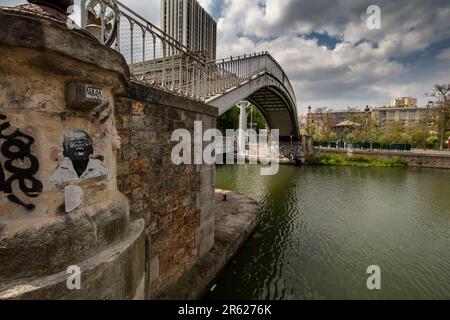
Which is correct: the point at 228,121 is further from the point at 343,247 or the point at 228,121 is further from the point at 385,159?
the point at 343,247

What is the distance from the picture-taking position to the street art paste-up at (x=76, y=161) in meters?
1.76

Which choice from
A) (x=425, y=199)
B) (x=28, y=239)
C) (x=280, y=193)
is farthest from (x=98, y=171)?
(x=425, y=199)

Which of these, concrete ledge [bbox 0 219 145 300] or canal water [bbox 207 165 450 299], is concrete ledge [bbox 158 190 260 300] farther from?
concrete ledge [bbox 0 219 145 300]

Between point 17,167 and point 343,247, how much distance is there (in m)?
7.88

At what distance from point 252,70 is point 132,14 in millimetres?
10634

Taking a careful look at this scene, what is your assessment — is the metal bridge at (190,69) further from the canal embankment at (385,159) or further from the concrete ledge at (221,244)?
the canal embankment at (385,159)

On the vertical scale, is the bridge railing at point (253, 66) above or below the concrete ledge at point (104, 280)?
above

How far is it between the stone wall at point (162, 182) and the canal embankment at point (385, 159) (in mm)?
24543

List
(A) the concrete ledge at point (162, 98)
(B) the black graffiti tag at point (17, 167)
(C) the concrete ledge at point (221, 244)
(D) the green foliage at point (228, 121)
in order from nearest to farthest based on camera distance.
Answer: (B) the black graffiti tag at point (17, 167) < (A) the concrete ledge at point (162, 98) < (C) the concrete ledge at point (221, 244) < (D) the green foliage at point (228, 121)

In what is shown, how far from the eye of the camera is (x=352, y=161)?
26641 millimetres

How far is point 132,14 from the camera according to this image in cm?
346

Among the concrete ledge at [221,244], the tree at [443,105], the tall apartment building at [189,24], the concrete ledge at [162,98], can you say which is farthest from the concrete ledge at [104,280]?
the tree at [443,105]

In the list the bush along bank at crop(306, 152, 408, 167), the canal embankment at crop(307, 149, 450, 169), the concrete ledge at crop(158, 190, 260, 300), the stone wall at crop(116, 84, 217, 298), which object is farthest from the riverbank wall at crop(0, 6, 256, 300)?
the canal embankment at crop(307, 149, 450, 169)

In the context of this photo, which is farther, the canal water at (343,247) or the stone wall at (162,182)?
the canal water at (343,247)
